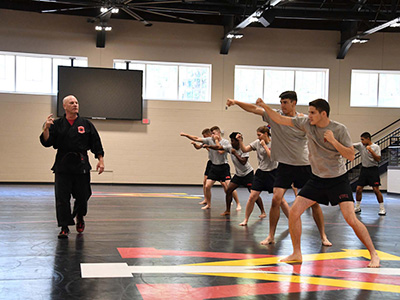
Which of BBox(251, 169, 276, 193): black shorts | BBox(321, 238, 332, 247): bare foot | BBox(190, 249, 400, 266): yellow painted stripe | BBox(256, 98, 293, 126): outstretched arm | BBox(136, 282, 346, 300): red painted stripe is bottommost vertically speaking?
BBox(321, 238, 332, 247): bare foot

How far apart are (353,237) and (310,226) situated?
3.72 feet

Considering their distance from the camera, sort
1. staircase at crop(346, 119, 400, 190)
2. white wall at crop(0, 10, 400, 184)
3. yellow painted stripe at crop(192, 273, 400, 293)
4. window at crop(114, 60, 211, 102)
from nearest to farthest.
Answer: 1. yellow painted stripe at crop(192, 273, 400, 293)
2. white wall at crop(0, 10, 400, 184)
3. staircase at crop(346, 119, 400, 190)
4. window at crop(114, 60, 211, 102)

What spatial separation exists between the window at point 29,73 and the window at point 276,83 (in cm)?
639

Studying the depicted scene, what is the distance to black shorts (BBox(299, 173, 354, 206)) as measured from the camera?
4629 mm

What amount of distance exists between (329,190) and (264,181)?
2.47 meters

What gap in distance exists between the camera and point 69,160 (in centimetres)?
601

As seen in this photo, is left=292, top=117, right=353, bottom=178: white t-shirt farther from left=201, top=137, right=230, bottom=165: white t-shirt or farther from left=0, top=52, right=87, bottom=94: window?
left=0, top=52, right=87, bottom=94: window

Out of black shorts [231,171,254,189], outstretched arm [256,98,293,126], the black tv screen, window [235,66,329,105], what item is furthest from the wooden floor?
window [235,66,329,105]

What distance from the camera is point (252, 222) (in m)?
7.81

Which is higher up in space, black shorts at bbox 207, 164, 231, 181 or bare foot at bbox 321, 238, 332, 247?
black shorts at bbox 207, 164, 231, 181

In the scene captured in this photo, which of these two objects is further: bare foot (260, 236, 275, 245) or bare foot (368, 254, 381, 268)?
bare foot (260, 236, 275, 245)

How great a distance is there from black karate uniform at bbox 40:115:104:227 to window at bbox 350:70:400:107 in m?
15.3

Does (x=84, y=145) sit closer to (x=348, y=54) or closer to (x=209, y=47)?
(x=209, y=47)

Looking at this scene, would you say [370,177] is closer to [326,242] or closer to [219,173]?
[219,173]
